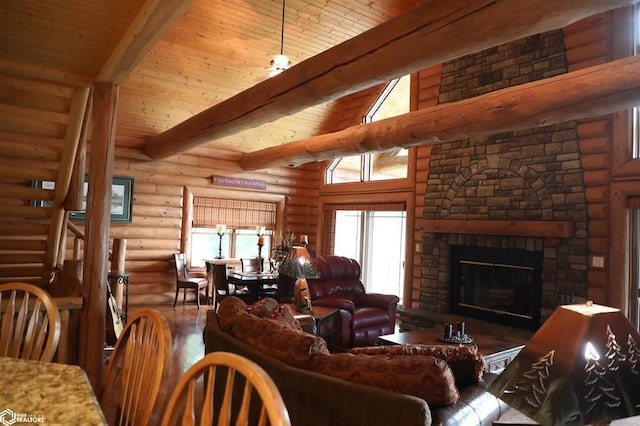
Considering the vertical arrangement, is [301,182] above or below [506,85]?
Answer: below

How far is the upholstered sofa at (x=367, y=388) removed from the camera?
1811 millimetres

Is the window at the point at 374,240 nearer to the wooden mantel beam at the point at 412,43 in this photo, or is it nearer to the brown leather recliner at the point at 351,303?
the brown leather recliner at the point at 351,303

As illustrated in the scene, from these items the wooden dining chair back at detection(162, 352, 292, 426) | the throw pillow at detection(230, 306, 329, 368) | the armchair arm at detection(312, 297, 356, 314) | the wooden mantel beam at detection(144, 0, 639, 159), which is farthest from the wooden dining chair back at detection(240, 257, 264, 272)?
the wooden dining chair back at detection(162, 352, 292, 426)

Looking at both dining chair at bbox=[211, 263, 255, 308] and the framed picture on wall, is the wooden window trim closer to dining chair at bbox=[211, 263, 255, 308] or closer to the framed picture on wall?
the framed picture on wall

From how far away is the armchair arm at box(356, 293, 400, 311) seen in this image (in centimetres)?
559

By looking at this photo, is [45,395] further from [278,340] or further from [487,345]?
[487,345]

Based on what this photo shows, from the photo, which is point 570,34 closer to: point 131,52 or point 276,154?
point 276,154

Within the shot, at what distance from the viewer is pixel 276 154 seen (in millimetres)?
7375

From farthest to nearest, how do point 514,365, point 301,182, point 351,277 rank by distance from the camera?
point 301,182, point 351,277, point 514,365

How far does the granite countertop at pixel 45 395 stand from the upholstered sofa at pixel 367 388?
1049mm

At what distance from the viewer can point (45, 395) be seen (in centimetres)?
114

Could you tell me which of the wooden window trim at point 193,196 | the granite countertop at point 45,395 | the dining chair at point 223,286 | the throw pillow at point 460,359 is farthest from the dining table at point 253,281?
the granite countertop at point 45,395

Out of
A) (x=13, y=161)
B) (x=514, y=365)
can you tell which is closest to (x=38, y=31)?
(x=514, y=365)

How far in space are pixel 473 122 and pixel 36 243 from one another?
4.71 metres
